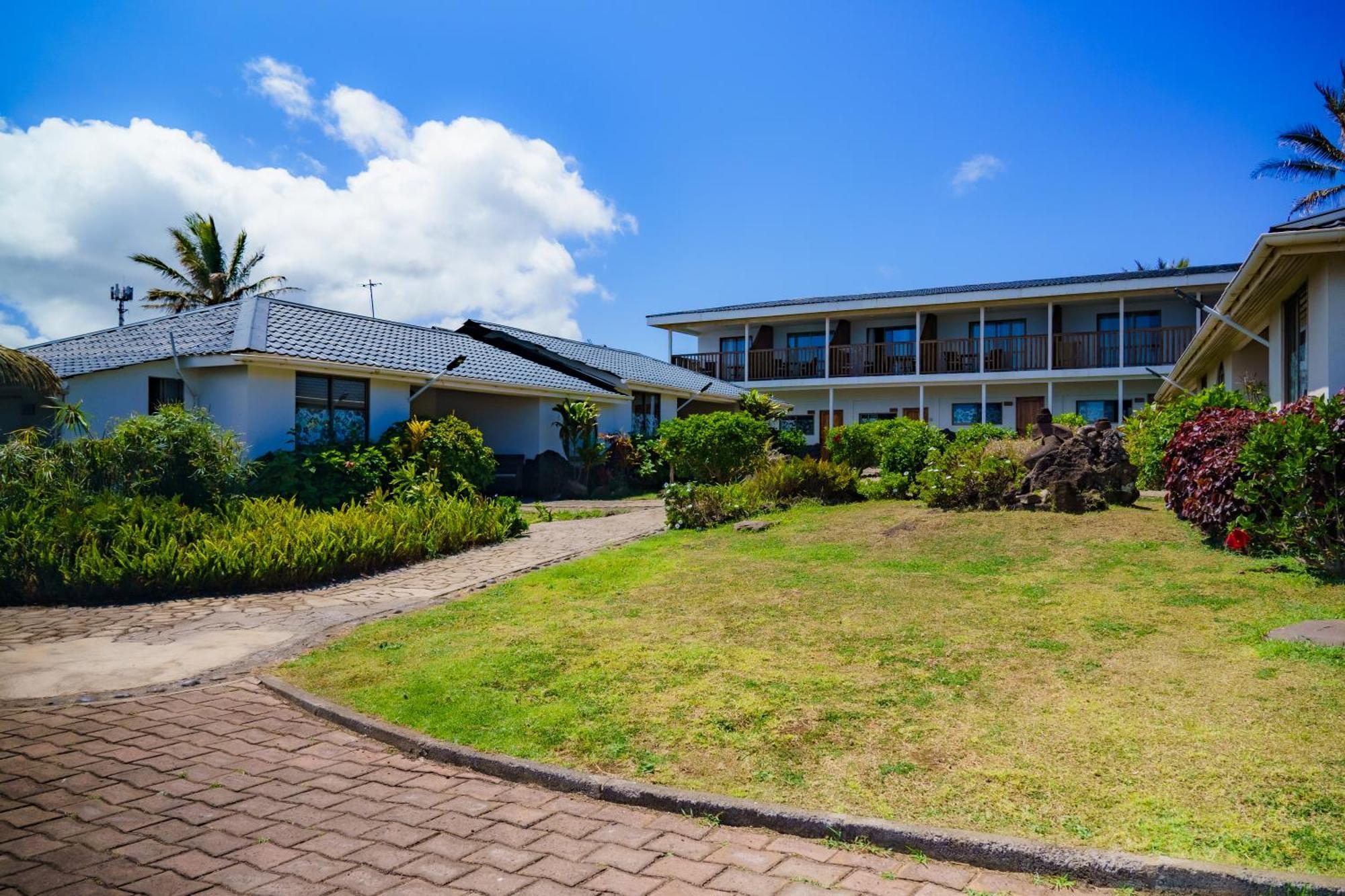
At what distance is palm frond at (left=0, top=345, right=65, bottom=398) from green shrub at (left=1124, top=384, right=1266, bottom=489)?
18.0m

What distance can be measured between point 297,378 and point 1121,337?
24594mm

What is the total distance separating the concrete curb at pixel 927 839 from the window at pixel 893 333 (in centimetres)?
3025

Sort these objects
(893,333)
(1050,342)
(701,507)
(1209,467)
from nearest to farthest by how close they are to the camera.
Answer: (1209,467), (701,507), (1050,342), (893,333)

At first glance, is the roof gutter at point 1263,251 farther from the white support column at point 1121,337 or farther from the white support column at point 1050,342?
the white support column at point 1050,342

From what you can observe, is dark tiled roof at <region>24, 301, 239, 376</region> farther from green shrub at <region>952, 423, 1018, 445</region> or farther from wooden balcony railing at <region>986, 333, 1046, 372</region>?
wooden balcony railing at <region>986, 333, 1046, 372</region>

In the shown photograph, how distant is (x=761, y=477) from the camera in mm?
16188

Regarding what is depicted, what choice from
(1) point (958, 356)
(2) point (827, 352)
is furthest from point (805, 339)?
(1) point (958, 356)

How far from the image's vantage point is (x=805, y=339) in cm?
3484

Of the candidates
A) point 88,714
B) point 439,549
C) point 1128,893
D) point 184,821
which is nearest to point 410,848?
point 184,821

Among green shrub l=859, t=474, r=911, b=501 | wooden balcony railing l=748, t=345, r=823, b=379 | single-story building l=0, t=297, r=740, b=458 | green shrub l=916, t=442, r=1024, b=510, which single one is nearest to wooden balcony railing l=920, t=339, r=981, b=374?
wooden balcony railing l=748, t=345, r=823, b=379

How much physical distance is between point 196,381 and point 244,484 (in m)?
4.44

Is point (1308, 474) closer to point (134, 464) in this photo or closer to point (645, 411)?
point (134, 464)

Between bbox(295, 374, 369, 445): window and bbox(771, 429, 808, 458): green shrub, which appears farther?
bbox(771, 429, 808, 458): green shrub

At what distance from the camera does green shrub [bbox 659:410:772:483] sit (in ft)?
58.4
